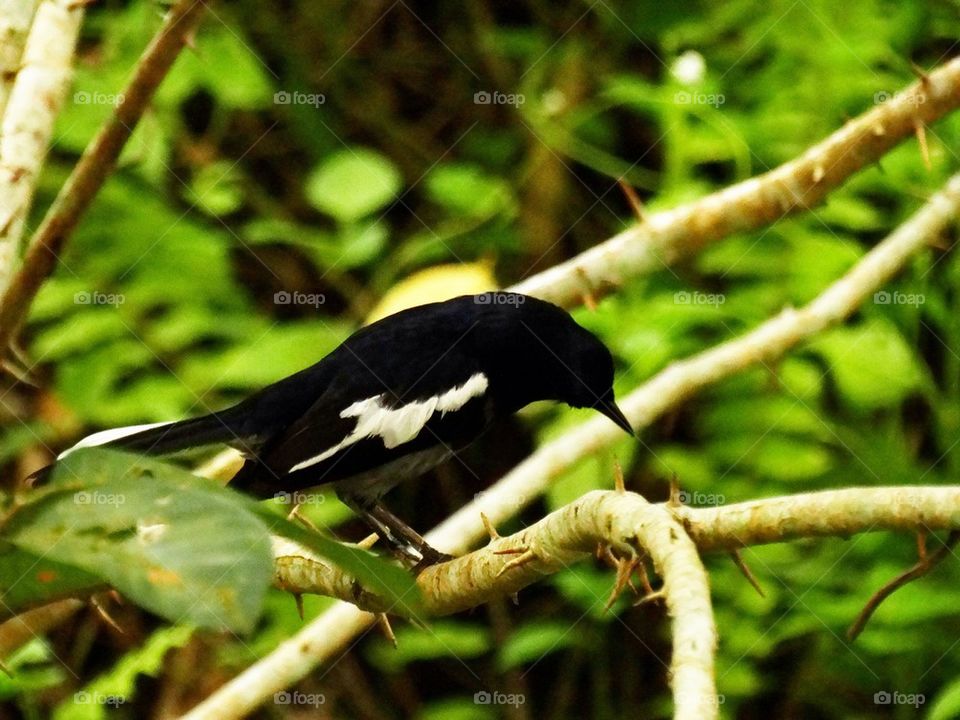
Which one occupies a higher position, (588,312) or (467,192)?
(467,192)

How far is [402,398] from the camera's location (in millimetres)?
2389

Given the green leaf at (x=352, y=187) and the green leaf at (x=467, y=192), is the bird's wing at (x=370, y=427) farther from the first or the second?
the green leaf at (x=467, y=192)

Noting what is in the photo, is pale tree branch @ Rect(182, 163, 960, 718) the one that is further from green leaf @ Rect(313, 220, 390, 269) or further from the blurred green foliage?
green leaf @ Rect(313, 220, 390, 269)

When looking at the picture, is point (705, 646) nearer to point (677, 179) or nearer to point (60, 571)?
point (60, 571)

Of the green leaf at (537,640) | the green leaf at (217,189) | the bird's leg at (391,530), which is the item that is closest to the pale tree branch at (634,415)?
the bird's leg at (391,530)

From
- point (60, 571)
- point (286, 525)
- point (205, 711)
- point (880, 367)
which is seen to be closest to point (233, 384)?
point (205, 711)

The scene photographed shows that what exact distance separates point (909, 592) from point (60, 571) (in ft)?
7.40

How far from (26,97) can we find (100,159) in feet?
0.64

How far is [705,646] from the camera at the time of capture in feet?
3.76

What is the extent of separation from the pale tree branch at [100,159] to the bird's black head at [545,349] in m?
0.76

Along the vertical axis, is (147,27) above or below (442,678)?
above

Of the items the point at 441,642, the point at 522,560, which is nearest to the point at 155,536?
the point at 522,560

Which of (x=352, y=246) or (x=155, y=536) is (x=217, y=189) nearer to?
(x=352, y=246)

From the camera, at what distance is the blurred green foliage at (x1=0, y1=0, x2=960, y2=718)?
3.39 meters
